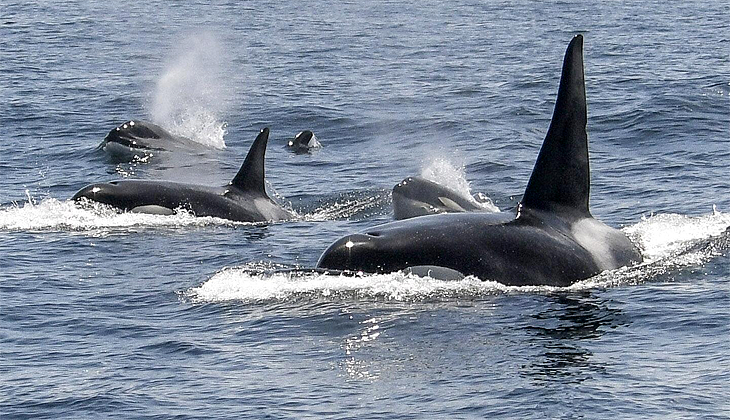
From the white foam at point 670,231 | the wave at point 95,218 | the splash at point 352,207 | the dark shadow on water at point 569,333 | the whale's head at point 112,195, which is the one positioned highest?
the whale's head at point 112,195

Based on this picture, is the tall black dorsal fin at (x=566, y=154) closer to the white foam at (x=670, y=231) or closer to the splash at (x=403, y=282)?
the splash at (x=403, y=282)

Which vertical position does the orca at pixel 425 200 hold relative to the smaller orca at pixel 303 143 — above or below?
below

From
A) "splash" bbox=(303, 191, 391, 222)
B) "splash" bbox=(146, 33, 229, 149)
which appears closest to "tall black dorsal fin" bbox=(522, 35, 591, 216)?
"splash" bbox=(303, 191, 391, 222)

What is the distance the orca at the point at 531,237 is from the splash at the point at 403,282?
0.14 meters

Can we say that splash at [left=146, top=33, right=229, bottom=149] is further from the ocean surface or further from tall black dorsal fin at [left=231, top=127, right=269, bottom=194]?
tall black dorsal fin at [left=231, top=127, right=269, bottom=194]

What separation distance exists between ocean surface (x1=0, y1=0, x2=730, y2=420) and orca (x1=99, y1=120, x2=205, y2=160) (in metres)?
0.36

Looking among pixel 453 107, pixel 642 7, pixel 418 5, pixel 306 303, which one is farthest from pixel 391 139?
pixel 418 5

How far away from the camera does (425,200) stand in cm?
2208

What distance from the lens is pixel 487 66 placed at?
44.6 meters

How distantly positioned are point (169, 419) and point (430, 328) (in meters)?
3.42

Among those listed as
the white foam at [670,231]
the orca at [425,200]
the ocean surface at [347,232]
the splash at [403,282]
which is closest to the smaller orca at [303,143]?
the ocean surface at [347,232]

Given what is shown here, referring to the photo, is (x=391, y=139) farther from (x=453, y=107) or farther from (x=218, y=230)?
(x=218, y=230)

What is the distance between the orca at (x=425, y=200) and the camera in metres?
21.8

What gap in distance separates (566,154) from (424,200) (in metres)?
5.96
